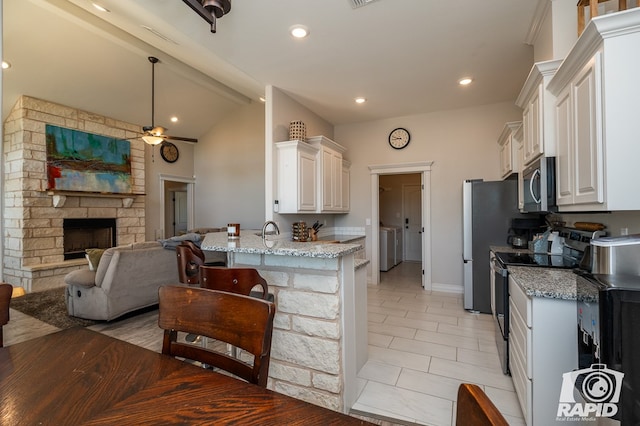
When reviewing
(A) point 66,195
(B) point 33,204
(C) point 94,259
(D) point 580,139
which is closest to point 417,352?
(D) point 580,139

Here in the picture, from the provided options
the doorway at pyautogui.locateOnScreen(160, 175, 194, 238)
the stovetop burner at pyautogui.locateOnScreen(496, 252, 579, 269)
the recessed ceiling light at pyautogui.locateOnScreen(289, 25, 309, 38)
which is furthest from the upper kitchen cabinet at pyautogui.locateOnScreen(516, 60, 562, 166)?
the doorway at pyautogui.locateOnScreen(160, 175, 194, 238)

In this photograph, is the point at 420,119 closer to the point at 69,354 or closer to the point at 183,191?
the point at 69,354

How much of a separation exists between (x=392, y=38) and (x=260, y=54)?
4.50 feet

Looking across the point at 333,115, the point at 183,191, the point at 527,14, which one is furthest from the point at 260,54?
the point at 183,191

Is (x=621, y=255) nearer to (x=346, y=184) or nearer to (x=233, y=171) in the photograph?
(x=346, y=184)

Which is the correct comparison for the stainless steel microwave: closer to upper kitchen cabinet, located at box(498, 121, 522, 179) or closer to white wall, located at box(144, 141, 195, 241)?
upper kitchen cabinet, located at box(498, 121, 522, 179)

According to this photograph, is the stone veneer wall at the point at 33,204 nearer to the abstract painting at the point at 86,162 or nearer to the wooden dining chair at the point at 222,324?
the abstract painting at the point at 86,162

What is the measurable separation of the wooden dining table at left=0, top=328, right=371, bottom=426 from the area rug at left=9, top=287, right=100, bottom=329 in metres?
3.21

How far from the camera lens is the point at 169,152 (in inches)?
275

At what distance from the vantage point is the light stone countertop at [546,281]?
1.52 m

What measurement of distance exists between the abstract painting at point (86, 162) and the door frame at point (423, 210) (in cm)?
506

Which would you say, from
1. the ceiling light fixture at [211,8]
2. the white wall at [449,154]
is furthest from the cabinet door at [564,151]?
the white wall at [449,154]

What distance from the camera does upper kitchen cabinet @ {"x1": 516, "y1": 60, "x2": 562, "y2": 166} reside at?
6.90 feet

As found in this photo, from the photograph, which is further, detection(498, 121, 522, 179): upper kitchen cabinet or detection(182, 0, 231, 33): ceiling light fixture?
detection(498, 121, 522, 179): upper kitchen cabinet
